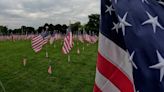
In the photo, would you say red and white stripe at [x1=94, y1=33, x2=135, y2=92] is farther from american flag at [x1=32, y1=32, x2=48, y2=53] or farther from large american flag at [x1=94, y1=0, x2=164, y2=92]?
american flag at [x1=32, y1=32, x2=48, y2=53]

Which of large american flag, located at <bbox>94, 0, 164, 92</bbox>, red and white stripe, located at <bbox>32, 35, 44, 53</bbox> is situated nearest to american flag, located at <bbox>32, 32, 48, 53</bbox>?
red and white stripe, located at <bbox>32, 35, 44, 53</bbox>

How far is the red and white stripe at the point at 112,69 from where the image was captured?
4957 millimetres

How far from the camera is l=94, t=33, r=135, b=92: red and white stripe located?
4.96 metres

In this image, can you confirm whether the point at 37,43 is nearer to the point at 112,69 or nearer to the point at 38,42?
the point at 38,42

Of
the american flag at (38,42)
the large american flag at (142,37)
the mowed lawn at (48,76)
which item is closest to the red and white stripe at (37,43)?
the american flag at (38,42)

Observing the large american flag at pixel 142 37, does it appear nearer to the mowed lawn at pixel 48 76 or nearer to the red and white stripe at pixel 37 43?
the mowed lawn at pixel 48 76

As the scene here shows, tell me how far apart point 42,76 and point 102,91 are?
1812 cm

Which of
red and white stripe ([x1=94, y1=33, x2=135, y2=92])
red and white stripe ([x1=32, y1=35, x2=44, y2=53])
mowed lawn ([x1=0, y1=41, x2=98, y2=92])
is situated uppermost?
red and white stripe ([x1=94, y1=33, x2=135, y2=92])

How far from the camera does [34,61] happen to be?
31156 millimetres

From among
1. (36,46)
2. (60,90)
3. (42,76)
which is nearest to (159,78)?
(60,90)

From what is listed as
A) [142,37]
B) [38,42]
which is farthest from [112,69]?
[38,42]

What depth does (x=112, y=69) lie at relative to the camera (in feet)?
16.8

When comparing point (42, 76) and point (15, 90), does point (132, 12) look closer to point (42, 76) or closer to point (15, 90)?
point (15, 90)

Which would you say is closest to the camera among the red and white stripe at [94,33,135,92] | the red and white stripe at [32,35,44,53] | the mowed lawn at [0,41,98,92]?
the red and white stripe at [94,33,135,92]
